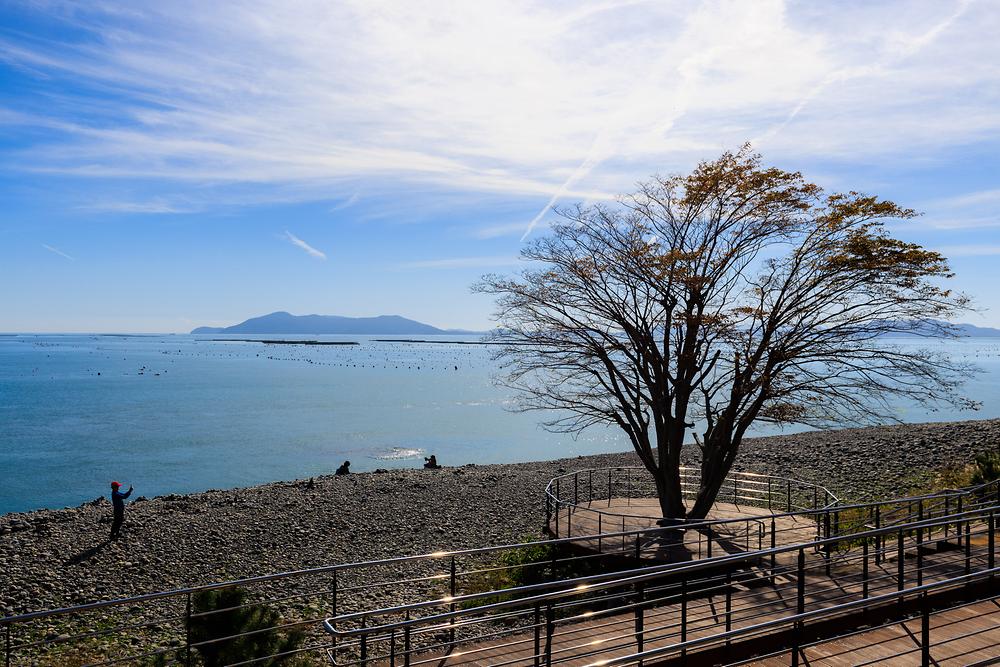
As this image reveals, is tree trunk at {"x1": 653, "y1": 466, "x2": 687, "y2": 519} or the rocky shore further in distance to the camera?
the rocky shore

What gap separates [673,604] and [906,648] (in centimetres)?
278

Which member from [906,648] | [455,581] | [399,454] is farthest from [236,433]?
[906,648]

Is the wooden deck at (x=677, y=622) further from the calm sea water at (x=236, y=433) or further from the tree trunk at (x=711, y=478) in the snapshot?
the calm sea water at (x=236, y=433)

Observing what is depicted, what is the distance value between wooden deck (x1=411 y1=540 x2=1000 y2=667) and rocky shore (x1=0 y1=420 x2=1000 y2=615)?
12.8m

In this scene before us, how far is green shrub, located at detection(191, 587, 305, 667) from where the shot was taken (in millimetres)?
8398

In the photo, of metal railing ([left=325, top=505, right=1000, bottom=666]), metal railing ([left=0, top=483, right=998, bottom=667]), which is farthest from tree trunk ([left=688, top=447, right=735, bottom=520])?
metal railing ([left=325, top=505, right=1000, bottom=666])

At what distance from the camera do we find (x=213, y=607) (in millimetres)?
8875

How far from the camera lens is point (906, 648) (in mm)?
7316

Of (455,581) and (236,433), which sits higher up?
(455,581)

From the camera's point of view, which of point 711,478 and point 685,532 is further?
point 711,478

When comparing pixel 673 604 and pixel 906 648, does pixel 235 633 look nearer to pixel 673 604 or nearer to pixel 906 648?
pixel 673 604

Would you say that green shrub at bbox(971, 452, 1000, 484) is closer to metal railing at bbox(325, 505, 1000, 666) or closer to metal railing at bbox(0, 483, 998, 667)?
metal railing at bbox(0, 483, 998, 667)

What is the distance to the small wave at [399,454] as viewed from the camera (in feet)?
164

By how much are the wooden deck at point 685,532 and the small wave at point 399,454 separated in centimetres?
3182
